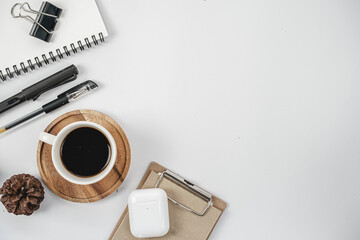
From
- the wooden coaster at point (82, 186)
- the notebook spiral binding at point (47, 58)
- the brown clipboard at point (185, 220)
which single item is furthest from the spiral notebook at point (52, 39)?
the brown clipboard at point (185, 220)

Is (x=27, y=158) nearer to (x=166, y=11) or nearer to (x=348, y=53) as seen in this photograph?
(x=166, y=11)

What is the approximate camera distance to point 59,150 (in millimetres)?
591

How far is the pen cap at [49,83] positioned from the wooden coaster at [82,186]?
0.23 feet

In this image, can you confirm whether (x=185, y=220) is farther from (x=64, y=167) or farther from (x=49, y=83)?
(x=49, y=83)

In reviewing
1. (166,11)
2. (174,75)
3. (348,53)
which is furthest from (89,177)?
(348,53)

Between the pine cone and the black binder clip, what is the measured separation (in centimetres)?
28

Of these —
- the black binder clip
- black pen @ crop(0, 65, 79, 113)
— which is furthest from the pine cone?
the black binder clip

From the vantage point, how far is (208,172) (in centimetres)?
70

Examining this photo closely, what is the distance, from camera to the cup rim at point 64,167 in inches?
22.1

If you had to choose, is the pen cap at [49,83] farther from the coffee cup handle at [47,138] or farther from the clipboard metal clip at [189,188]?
the clipboard metal clip at [189,188]

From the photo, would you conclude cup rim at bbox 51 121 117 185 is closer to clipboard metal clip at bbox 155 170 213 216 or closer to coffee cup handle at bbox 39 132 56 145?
coffee cup handle at bbox 39 132 56 145

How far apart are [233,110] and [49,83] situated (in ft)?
1.27

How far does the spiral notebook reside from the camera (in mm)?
646

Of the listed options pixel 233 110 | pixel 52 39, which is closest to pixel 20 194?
pixel 52 39
